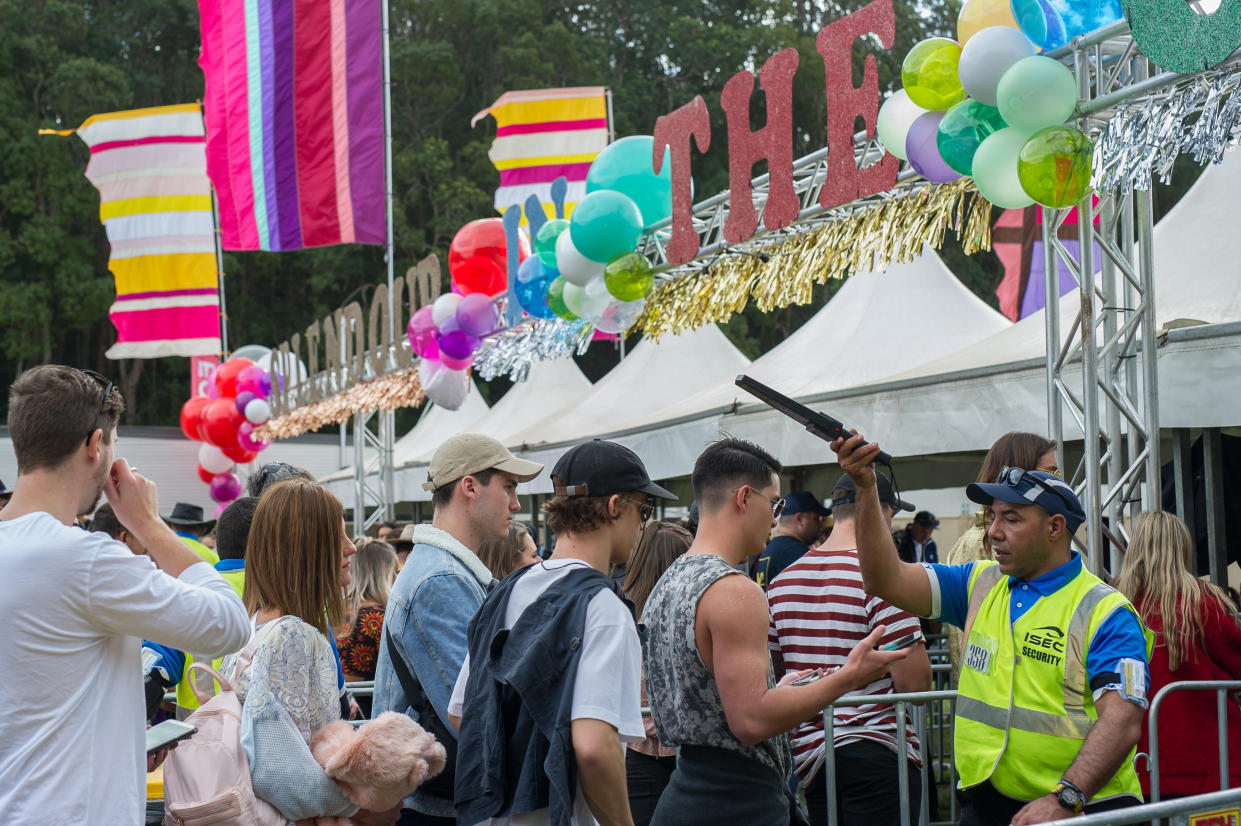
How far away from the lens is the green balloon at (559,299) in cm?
934

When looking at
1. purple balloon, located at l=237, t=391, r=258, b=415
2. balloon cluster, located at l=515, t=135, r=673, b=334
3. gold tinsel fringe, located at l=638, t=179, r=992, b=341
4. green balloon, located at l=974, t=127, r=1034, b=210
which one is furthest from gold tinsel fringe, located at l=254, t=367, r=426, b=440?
green balloon, located at l=974, t=127, r=1034, b=210

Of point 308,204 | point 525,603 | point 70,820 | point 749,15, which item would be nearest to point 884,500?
point 525,603

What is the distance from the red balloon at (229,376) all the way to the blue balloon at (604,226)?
40.1 feet

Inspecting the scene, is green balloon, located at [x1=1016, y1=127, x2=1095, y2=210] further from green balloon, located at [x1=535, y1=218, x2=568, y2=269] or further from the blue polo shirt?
green balloon, located at [x1=535, y1=218, x2=568, y2=269]

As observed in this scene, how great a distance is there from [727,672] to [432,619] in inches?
36.6

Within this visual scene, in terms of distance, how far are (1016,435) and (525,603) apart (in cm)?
227

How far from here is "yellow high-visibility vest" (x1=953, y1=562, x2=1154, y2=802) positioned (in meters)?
3.08

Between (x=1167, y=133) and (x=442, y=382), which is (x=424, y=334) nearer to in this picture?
(x=442, y=382)

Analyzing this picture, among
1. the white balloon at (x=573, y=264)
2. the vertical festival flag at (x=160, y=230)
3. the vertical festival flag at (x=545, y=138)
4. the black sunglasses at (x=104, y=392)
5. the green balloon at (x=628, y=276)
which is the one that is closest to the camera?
the black sunglasses at (x=104, y=392)

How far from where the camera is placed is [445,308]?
1162 cm

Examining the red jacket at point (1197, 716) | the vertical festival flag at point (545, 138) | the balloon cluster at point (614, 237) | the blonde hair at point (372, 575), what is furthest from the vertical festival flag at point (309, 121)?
the red jacket at point (1197, 716)

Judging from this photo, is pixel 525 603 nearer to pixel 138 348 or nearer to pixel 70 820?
pixel 70 820

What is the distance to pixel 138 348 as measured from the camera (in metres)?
18.7

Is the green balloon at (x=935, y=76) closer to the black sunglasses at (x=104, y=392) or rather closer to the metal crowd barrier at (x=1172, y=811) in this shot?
the metal crowd barrier at (x=1172, y=811)
